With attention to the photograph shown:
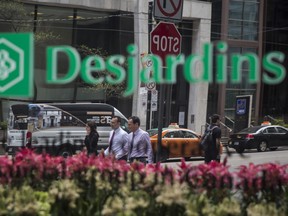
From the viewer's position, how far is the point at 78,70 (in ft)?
17.3

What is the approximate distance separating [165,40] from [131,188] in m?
2.30

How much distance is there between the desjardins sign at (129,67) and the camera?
17.1 ft

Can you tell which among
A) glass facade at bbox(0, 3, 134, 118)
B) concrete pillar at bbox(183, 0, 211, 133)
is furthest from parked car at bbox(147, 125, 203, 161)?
glass facade at bbox(0, 3, 134, 118)

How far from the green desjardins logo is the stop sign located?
4.33 ft

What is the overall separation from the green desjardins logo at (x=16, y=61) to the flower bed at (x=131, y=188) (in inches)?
42.1

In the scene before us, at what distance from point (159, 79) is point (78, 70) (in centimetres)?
81

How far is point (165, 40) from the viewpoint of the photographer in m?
5.97

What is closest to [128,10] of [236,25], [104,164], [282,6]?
[236,25]

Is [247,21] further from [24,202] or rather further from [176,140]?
[24,202]

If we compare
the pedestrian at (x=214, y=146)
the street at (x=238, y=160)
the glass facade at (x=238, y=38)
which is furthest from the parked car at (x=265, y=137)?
the pedestrian at (x=214, y=146)

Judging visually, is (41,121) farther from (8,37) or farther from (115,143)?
(8,37)

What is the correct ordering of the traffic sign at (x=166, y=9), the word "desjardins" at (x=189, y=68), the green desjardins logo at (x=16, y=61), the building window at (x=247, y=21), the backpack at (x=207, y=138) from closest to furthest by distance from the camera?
the word "desjardins" at (x=189, y=68) < the green desjardins logo at (x=16, y=61) < the traffic sign at (x=166, y=9) < the backpack at (x=207, y=138) < the building window at (x=247, y=21)

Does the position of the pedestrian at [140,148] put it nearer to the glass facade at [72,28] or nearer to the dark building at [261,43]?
the dark building at [261,43]

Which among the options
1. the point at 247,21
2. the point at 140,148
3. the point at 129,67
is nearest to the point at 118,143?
the point at 140,148
